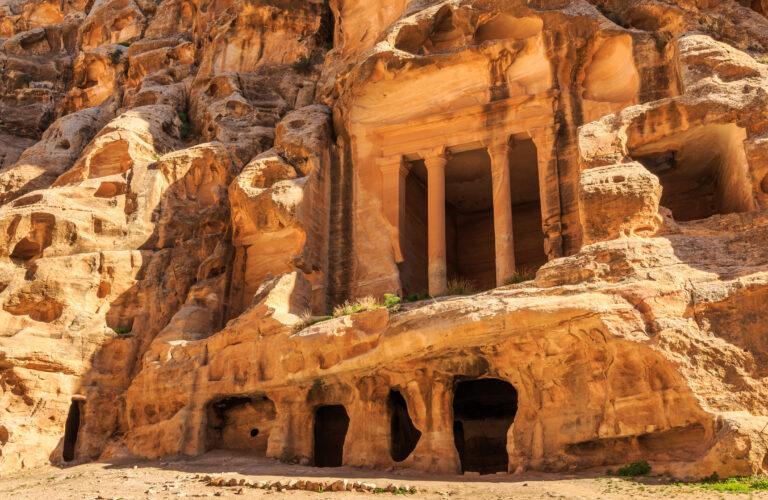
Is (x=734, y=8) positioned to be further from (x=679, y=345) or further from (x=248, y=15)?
(x=248, y=15)

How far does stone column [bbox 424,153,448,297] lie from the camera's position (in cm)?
1905

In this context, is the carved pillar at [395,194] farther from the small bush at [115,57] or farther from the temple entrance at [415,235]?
the small bush at [115,57]

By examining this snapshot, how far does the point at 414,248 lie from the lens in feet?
70.4

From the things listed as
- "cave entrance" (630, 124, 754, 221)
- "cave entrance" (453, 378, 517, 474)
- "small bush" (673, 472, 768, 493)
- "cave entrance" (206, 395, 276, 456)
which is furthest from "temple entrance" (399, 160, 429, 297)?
"small bush" (673, 472, 768, 493)

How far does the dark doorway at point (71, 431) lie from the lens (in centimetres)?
1805

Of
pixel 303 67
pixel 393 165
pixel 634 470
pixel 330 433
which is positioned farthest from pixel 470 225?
pixel 634 470

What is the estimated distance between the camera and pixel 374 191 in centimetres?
2081

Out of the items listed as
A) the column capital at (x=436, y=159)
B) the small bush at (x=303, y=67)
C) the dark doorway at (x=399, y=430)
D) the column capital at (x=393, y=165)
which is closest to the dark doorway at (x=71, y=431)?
the dark doorway at (x=399, y=430)

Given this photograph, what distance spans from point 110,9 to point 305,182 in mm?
22380

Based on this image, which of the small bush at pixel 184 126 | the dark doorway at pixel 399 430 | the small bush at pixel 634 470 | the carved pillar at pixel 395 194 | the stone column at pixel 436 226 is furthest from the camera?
the small bush at pixel 184 126

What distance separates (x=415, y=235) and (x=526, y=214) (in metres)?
4.94

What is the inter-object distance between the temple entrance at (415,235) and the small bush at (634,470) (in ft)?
30.4

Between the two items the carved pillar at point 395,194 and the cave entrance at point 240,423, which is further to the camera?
the carved pillar at point 395,194

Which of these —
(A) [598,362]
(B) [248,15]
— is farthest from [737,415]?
(B) [248,15]
